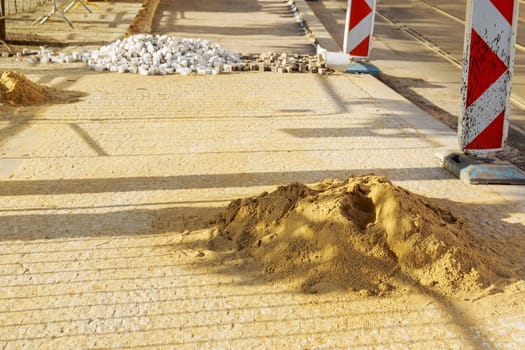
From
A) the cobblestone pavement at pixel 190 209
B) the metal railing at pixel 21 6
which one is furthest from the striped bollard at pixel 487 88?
the metal railing at pixel 21 6

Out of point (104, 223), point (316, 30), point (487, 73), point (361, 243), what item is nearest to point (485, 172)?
point (487, 73)

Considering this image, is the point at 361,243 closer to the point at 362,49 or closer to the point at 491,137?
the point at 491,137

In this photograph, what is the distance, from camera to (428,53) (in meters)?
14.7

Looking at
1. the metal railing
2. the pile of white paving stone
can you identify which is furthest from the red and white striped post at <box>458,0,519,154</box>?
the metal railing

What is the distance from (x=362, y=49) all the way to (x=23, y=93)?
591 cm

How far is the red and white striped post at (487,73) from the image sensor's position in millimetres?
6094

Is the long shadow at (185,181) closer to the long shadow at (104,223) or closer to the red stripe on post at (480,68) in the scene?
the long shadow at (104,223)

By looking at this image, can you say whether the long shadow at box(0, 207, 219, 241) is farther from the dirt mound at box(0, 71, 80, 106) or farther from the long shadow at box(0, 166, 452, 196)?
the dirt mound at box(0, 71, 80, 106)

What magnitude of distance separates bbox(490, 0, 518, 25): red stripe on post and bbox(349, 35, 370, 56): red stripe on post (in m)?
6.07

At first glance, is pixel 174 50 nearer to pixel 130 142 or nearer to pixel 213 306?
pixel 130 142

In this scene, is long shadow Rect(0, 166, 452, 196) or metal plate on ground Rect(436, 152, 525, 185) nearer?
long shadow Rect(0, 166, 452, 196)

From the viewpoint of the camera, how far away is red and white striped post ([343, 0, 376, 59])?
11828mm

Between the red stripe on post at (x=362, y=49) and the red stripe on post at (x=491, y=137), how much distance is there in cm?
591

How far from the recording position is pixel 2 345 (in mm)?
3752
